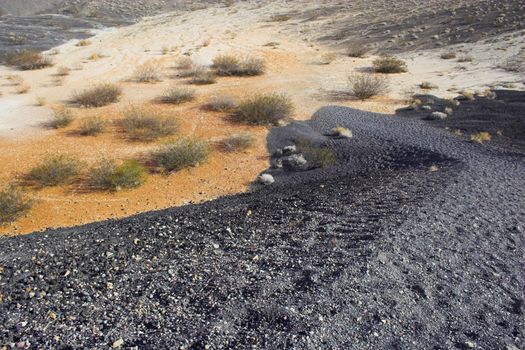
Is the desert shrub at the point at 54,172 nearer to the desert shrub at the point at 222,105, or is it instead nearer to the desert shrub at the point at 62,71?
the desert shrub at the point at 222,105

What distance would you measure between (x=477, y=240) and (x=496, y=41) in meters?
22.9

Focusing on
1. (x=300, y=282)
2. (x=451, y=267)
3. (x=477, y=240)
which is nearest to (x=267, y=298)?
(x=300, y=282)

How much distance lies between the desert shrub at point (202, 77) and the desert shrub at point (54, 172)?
10081mm

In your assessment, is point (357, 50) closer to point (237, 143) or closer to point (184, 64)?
point (184, 64)

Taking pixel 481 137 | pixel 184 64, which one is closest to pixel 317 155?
pixel 481 137

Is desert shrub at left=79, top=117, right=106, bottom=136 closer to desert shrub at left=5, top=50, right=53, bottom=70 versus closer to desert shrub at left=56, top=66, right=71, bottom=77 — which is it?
desert shrub at left=56, top=66, right=71, bottom=77

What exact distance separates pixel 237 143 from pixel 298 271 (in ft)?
24.2

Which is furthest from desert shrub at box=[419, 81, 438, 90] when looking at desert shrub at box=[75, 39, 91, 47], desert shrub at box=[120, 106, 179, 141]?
desert shrub at box=[75, 39, 91, 47]

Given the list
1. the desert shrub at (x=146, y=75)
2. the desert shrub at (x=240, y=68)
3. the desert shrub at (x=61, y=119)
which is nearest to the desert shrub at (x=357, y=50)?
the desert shrub at (x=240, y=68)

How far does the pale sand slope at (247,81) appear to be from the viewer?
17.9m

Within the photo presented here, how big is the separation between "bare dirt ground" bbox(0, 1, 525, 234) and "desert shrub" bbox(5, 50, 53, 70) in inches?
25.6

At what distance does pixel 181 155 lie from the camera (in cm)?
1238

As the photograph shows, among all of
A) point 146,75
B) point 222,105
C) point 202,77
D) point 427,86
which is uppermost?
point 146,75

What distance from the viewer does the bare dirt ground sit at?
11.2 metres
